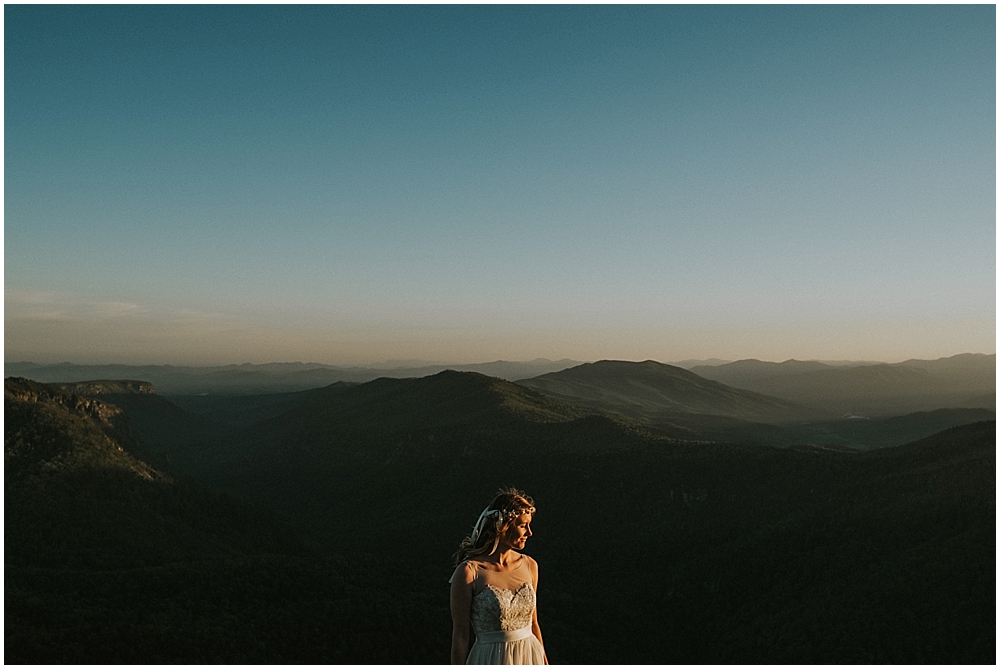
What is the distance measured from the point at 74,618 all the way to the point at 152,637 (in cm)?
321

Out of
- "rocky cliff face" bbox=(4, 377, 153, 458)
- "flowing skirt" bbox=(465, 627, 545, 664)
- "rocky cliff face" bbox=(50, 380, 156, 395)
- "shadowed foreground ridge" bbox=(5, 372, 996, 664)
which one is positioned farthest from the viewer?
"rocky cliff face" bbox=(50, 380, 156, 395)

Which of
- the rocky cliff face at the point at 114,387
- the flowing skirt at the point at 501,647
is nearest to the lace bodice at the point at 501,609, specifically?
the flowing skirt at the point at 501,647

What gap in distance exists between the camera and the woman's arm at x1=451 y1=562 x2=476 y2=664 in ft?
25.8

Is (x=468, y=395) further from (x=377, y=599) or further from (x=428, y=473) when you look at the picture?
(x=377, y=599)

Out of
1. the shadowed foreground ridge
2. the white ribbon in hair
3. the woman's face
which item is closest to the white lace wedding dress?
the white ribbon in hair

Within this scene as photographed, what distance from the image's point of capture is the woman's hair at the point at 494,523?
7.92 meters

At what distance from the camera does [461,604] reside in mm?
7891

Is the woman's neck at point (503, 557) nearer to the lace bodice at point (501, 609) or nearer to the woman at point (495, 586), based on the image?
the woman at point (495, 586)

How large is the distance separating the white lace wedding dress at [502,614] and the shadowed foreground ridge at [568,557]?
18.9 m

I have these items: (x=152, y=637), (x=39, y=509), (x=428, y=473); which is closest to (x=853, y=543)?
(x=152, y=637)

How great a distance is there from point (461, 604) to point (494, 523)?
3.38 feet

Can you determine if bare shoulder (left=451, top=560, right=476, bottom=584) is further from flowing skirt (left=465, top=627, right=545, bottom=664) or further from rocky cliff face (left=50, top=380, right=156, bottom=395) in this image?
rocky cliff face (left=50, top=380, right=156, bottom=395)

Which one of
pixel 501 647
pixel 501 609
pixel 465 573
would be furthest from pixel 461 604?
pixel 501 647

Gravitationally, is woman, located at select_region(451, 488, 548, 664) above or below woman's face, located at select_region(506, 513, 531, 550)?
below
